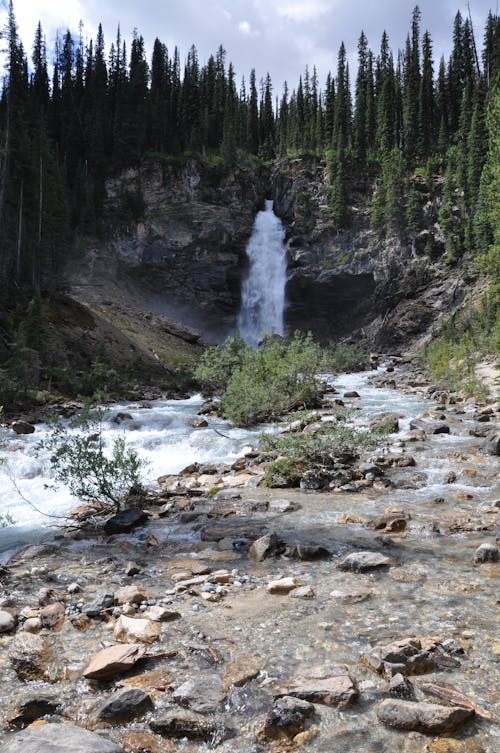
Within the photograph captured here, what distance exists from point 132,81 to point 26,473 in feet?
244

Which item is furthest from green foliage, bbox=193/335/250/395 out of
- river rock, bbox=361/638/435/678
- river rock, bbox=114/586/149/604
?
river rock, bbox=361/638/435/678

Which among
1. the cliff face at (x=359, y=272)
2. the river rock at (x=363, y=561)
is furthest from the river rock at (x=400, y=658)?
the cliff face at (x=359, y=272)

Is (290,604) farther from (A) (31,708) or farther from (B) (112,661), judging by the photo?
(A) (31,708)

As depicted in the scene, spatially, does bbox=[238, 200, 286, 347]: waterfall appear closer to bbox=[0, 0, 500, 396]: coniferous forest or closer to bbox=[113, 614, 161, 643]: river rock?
bbox=[0, 0, 500, 396]: coniferous forest

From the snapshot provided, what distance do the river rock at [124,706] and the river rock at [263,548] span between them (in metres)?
3.15

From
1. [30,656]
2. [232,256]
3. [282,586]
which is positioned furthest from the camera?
[232,256]

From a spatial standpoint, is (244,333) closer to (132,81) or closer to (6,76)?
(6,76)

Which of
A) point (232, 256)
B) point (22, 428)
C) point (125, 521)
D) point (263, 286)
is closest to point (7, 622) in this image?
point (125, 521)

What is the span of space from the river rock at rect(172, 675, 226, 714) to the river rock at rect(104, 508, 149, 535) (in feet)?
15.5

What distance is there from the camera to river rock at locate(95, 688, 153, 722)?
10.6 ft

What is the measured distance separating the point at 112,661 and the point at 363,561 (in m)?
3.20

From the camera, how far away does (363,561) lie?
580 centimetres

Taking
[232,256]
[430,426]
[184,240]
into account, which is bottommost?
[430,426]

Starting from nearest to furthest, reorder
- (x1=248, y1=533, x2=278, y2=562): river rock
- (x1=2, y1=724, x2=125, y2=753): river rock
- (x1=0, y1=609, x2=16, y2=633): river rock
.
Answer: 1. (x1=2, y1=724, x2=125, y2=753): river rock
2. (x1=0, y1=609, x2=16, y2=633): river rock
3. (x1=248, y1=533, x2=278, y2=562): river rock
